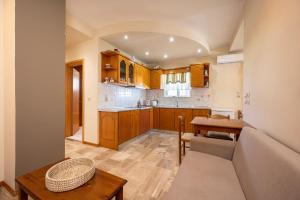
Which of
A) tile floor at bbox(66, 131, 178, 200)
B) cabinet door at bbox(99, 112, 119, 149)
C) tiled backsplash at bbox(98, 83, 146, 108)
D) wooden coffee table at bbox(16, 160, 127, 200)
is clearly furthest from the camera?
tiled backsplash at bbox(98, 83, 146, 108)

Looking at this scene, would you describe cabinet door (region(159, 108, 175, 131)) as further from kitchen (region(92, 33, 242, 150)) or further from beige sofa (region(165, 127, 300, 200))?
beige sofa (region(165, 127, 300, 200))

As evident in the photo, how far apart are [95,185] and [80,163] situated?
0.35 metres

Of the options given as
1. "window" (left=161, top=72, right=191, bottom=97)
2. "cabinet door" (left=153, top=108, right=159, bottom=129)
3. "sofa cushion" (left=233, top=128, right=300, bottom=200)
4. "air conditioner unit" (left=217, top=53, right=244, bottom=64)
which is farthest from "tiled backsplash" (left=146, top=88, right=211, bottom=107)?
"sofa cushion" (left=233, top=128, right=300, bottom=200)

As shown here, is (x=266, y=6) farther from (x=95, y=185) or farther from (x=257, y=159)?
(x=95, y=185)

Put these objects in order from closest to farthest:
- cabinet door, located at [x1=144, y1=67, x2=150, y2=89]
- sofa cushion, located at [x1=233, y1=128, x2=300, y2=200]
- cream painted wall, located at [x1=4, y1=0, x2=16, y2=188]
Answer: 1. sofa cushion, located at [x1=233, y1=128, x2=300, y2=200]
2. cream painted wall, located at [x1=4, y1=0, x2=16, y2=188]
3. cabinet door, located at [x1=144, y1=67, x2=150, y2=89]

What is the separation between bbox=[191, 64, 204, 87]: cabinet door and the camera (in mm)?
4172

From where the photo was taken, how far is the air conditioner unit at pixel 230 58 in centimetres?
384

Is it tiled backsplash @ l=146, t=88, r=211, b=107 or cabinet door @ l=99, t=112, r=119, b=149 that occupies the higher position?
A: tiled backsplash @ l=146, t=88, r=211, b=107

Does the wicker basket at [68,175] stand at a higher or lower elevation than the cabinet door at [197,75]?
lower

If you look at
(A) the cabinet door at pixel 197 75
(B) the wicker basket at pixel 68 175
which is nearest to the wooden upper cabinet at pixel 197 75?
(A) the cabinet door at pixel 197 75

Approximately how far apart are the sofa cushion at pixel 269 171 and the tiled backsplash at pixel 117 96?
2.88m

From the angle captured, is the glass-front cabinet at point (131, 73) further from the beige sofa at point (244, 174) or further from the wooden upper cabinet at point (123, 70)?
the beige sofa at point (244, 174)

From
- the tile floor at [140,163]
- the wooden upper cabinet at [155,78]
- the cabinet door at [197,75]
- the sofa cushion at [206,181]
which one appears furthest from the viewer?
the wooden upper cabinet at [155,78]

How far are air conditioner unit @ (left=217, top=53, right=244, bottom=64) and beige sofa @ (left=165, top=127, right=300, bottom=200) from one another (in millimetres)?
3139
